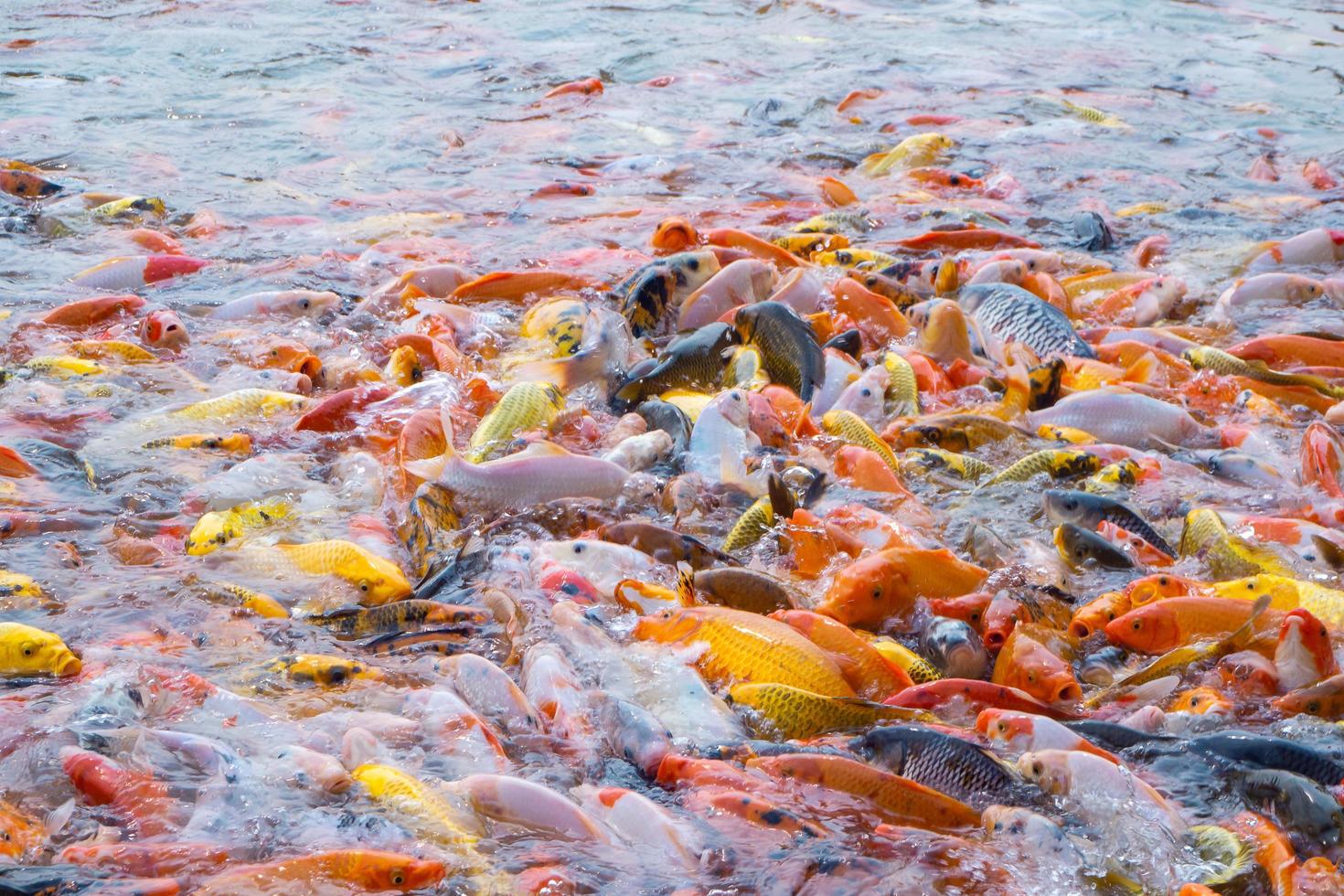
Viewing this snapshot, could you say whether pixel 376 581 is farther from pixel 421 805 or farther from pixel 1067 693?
pixel 1067 693

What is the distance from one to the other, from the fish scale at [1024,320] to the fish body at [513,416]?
204cm

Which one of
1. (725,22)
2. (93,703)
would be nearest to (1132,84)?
(725,22)

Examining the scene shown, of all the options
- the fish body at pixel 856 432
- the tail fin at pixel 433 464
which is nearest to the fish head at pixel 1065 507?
the fish body at pixel 856 432

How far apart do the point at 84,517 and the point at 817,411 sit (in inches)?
105

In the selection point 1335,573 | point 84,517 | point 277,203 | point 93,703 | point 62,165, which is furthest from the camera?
point 62,165

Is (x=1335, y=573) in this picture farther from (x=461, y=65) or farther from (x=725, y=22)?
(x=725, y=22)

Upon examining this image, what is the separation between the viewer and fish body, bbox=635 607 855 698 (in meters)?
3.23

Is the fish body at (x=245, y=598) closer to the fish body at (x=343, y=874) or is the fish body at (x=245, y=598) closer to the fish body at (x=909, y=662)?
the fish body at (x=343, y=874)

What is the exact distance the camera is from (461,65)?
11438 mm

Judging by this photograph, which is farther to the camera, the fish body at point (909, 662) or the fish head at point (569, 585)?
the fish head at point (569, 585)

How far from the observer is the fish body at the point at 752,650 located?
3.23m

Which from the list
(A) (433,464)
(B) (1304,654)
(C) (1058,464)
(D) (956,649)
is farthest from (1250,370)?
(A) (433,464)

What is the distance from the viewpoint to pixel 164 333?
548 cm

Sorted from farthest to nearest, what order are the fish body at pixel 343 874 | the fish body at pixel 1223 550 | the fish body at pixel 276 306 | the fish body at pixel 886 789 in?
the fish body at pixel 276 306 → the fish body at pixel 1223 550 → the fish body at pixel 886 789 → the fish body at pixel 343 874
